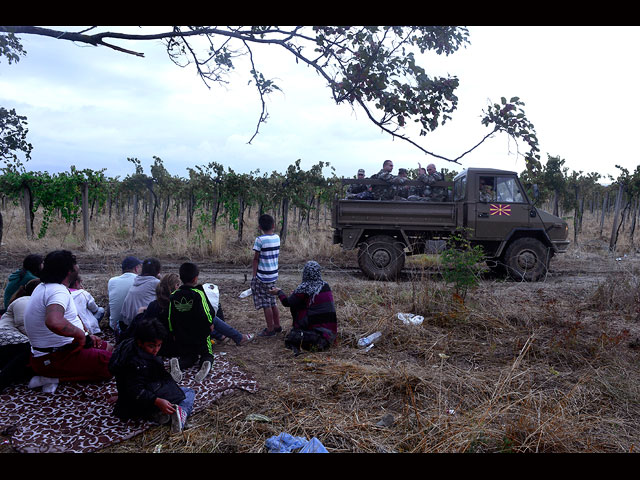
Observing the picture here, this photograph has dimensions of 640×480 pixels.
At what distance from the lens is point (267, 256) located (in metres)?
5.27

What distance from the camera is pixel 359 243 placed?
941cm

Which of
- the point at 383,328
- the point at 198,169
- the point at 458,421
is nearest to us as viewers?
the point at 458,421

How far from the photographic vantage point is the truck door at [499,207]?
9070mm

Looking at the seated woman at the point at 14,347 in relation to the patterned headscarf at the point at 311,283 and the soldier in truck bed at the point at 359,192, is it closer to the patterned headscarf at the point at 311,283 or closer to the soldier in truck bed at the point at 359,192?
the patterned headscarf at the point at 311,283

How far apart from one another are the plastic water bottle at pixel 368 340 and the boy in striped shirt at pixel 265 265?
116 cm

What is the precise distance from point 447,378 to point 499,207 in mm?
6014

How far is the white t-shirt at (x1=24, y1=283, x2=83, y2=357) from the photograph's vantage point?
3492 millimetres

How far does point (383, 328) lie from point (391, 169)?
5014mm

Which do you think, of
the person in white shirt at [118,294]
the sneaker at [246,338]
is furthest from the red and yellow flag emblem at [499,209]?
the person in white shirt at [118,294]

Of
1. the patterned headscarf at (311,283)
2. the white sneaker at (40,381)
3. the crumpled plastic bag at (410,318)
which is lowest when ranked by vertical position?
the white sneaker at (40,381)

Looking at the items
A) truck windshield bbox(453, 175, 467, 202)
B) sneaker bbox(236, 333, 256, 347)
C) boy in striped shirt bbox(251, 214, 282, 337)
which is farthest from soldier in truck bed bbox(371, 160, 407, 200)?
sneaker bbox(236, 333, 256, 347)

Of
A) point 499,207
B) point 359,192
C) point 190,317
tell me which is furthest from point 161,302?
point 499,207
